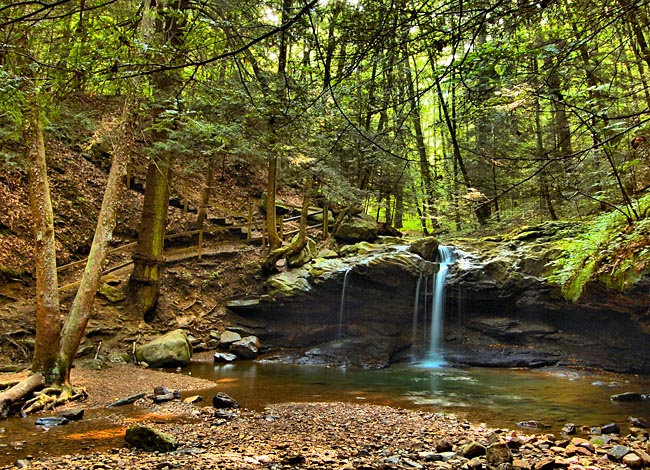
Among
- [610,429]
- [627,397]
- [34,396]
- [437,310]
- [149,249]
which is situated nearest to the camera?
[610,429]

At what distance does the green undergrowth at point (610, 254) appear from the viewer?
19.3 ft

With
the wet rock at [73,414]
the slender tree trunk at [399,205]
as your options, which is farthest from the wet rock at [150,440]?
the slender tree trunk at [399,205]

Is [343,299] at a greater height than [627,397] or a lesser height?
greater

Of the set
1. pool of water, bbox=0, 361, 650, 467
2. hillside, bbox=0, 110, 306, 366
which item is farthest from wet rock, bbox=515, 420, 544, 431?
hillside, bbox=0, 110, 306, 366

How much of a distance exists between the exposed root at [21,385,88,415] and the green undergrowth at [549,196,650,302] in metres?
8.24

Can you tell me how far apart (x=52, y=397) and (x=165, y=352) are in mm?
4163

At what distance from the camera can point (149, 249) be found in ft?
38.7

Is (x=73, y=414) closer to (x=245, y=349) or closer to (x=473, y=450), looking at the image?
(x=473, y=450)

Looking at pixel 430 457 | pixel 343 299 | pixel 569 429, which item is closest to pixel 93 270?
pixel 430 457

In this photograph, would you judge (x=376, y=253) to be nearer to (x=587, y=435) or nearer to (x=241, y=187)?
(x=587, y=435)

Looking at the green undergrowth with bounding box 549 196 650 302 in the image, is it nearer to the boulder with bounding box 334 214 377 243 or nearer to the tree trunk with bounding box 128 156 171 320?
the boulder with bounding box 334 214 377 243

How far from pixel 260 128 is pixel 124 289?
603 centimetres

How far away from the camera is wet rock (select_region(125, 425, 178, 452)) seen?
4.37 meters

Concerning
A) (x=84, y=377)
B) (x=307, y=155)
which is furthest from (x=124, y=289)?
(x=307, y=155)
